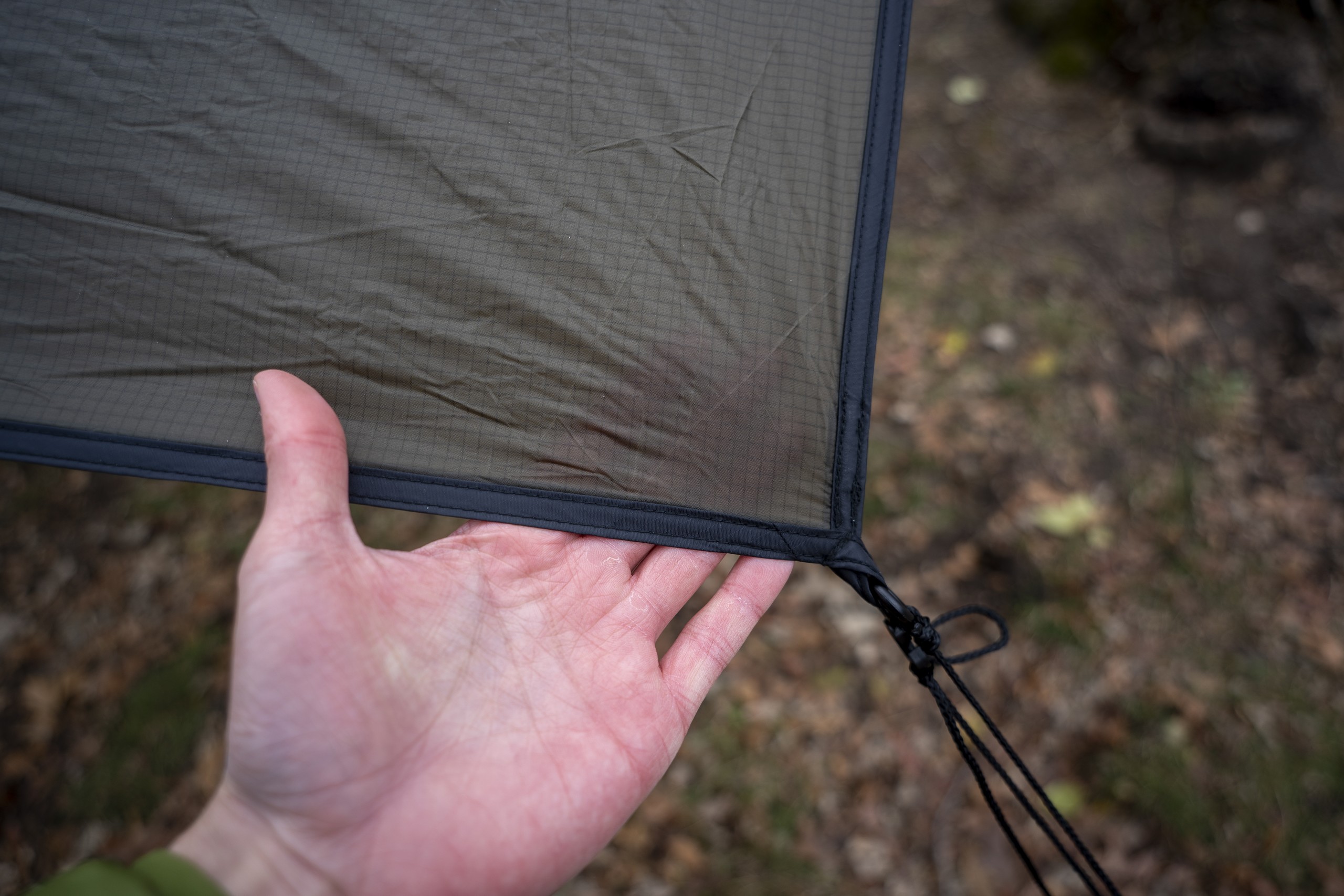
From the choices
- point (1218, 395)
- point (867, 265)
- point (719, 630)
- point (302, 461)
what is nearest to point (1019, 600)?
point (1218, 395)

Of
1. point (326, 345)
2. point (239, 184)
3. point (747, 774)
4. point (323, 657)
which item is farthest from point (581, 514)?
point (747, 774)

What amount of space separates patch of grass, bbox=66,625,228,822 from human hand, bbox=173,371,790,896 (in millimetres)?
1737

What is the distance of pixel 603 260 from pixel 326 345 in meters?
0.69

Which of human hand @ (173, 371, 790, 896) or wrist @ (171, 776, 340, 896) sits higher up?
human hand @ (173, 371, 790, 896)

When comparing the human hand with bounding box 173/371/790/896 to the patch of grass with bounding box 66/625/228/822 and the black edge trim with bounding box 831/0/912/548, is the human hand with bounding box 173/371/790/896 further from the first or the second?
the patch of grass with bounding box 66/625/228/822

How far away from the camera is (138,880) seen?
123 cm

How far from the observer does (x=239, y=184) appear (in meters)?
1.68

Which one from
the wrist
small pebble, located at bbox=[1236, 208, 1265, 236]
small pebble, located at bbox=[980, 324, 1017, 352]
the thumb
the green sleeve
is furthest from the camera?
small pebble, located at bbox=[1236, 208, 1265, 236]

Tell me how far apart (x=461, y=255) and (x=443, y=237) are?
0.06 metres

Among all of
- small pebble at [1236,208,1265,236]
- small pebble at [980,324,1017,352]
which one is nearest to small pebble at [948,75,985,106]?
small pebble at [1236,208,1265,236]

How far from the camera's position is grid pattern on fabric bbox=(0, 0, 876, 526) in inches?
64.4

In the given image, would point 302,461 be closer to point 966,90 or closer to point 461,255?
point 461,255

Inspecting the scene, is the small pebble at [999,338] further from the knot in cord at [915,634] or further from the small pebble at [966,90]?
the knot in cord at [915,634]

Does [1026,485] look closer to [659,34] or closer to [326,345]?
[659,34]
